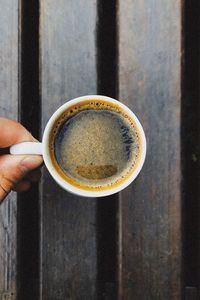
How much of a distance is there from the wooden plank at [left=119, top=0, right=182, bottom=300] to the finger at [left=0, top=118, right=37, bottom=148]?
20 cm

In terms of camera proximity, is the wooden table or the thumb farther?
the wooden table

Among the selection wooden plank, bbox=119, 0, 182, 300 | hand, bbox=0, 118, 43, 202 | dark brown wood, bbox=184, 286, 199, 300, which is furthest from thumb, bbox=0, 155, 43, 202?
dark brown wood, bbox=184, 286, 199, 300

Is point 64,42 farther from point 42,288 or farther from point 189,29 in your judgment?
point 42,288

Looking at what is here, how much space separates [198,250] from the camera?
1110 millimetres

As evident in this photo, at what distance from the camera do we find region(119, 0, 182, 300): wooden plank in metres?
1.04

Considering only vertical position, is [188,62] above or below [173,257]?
above

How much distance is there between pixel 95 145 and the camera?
964 millimetres

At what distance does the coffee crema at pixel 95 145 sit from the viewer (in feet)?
3.17

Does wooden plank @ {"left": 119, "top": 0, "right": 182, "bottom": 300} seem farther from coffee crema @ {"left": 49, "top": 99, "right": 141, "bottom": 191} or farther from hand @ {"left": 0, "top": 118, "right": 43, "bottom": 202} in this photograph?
hand @ {"left": 0, "top": 118, "right": 43, "bottom": 202}

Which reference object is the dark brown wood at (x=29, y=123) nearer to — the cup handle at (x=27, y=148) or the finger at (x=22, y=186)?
the finger at (x=22, y=186)

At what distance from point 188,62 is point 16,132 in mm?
418

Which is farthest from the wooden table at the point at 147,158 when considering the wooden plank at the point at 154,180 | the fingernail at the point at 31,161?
the fingernail at the point at 31,161

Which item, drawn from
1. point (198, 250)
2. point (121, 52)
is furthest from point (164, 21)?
point (198, 250)

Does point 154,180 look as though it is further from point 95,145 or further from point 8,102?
point 8,102
